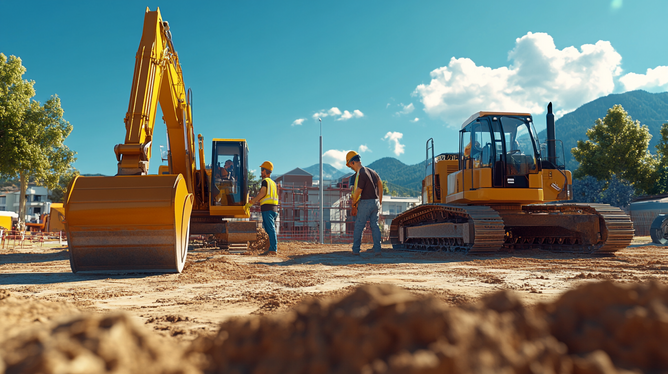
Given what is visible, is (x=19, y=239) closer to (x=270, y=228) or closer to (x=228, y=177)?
(x=228, y=177)

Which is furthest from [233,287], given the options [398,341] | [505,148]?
[505,148]

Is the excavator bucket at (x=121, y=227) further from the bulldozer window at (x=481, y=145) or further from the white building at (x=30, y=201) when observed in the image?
the white building at (x=30, y=201)

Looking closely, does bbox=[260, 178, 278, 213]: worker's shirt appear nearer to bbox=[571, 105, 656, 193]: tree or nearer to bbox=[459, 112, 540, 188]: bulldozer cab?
bbox=[459, 112, 540, 188]: bulldozer cab

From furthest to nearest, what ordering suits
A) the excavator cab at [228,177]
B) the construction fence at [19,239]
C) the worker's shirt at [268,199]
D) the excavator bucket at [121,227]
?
the construction fence at [19,239] → the excavator cab at [228,177] → the worker's shirt at [268,199] → the excavator bucket at [121,227]

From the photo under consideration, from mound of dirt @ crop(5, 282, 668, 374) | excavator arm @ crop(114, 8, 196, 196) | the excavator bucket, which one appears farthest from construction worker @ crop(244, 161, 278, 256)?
mound of dirt @ crop(5, 282, 668, 374)

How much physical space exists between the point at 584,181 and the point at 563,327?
41.1m

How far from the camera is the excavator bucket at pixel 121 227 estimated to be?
5320 millimetres

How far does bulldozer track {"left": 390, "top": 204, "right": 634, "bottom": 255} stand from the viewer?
27.6ft

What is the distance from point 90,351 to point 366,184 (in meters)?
8.30

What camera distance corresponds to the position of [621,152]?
1362 inches

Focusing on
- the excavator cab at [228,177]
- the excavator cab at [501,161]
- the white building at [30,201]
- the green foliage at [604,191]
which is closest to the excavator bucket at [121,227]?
the excavator cab at [228,177]

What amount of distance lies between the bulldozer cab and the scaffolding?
14791 mm

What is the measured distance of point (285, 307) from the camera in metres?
3.16

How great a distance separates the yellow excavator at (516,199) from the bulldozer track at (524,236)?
0.02 meters
